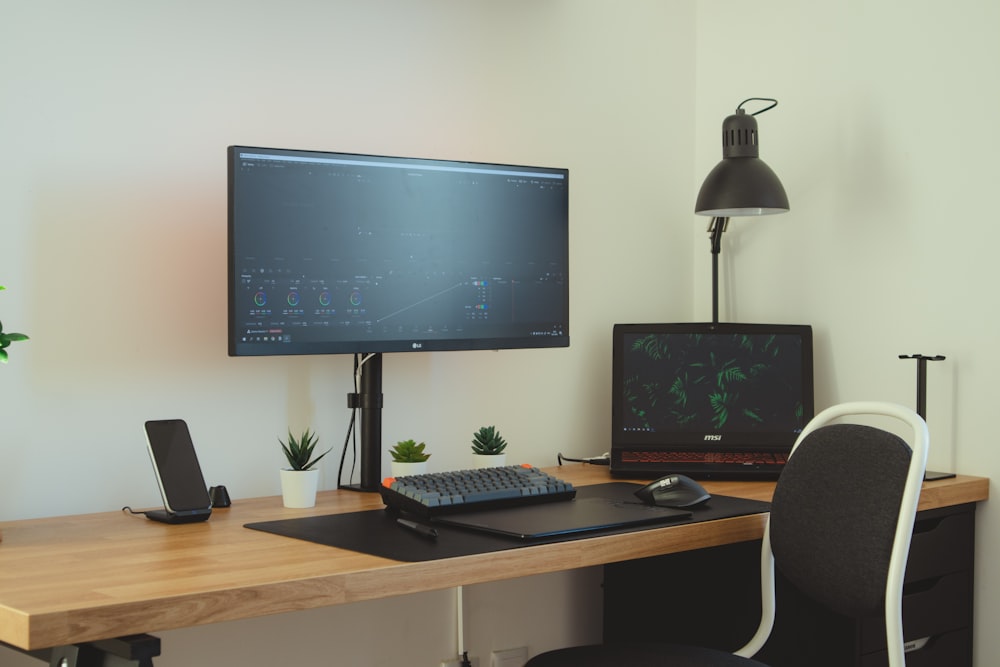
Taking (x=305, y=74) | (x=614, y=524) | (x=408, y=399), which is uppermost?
(x=305, y=74)

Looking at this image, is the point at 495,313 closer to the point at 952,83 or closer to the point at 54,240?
the point at 54,240

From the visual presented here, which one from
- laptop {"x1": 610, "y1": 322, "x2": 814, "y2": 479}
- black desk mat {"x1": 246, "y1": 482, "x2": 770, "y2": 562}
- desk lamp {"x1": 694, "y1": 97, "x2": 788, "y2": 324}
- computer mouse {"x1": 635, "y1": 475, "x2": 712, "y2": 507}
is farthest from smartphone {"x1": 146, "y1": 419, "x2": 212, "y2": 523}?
desk lamp {"x1": 694, "y1": 97, "x2": 788, "y2": 324}

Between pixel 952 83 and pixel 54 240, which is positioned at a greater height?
pixel 952 83

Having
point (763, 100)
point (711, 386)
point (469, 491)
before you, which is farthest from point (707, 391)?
point (469, 491)

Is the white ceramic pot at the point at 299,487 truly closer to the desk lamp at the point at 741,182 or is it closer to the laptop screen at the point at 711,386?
the laptop screen at the point at 711,386

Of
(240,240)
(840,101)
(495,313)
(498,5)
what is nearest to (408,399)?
(495,313)

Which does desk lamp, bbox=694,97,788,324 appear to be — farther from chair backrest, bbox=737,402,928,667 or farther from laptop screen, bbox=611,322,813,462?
chair backrest, bbox=737,402,928,667

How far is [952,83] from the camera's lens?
212 cm

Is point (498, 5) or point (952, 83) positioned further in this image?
point (498, 5)

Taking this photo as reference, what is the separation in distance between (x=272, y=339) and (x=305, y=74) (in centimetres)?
58

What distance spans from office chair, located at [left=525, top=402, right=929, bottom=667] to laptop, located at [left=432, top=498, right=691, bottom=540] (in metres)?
0.18

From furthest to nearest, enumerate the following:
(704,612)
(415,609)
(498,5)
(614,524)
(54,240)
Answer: (498,5) → (415,609) → (704,612) → (54,240) → (614,524)

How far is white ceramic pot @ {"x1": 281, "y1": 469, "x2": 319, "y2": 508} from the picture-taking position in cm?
178

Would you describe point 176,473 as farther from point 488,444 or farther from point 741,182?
point 741,182
